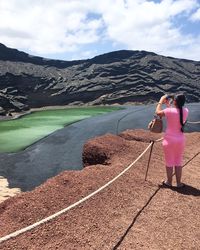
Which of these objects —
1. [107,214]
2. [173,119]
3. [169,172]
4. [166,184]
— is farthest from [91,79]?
[107,214]

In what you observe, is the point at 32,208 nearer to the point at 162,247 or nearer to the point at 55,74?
the point at 162,247

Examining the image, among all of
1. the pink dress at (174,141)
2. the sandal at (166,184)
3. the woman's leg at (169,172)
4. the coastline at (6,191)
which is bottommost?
the coastline at (6,191)

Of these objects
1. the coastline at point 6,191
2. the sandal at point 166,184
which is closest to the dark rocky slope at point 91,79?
the coastline at point 6,191

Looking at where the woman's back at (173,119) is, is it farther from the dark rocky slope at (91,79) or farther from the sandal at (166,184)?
the dark rocky slope at (91,79)

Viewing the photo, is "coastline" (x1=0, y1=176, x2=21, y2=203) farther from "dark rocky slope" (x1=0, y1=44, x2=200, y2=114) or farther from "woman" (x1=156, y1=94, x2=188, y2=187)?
"dark rocky slope" (x1=0, y1=44, x2=200, y2=114)

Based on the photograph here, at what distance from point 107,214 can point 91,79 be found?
11282 centimetres

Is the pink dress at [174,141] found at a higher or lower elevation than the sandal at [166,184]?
higher

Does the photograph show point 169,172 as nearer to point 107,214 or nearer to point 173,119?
point 173,119

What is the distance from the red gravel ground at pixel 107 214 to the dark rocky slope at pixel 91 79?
285ft

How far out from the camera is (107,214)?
29.1ft

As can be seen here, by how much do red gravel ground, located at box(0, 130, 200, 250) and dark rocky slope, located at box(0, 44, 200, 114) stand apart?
86885 mm

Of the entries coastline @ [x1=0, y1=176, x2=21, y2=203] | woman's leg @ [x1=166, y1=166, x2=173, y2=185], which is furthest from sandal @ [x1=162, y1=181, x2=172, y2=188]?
coastline @ [x1=0, y1=176, x2=21, y2=203]

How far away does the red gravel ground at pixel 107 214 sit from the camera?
7594mm

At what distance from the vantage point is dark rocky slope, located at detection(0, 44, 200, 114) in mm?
108562
